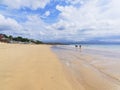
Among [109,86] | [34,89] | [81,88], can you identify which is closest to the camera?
[34,89]

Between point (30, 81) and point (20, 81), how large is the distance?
1.18 feet

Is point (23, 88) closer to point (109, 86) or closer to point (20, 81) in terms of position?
point (20, 81)

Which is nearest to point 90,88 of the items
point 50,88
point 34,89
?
point 50,88

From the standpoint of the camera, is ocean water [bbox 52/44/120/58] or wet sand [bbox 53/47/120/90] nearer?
wet sand [bbox 53/47/120/90]

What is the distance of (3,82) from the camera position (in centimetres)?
603

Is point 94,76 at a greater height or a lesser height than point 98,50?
greater

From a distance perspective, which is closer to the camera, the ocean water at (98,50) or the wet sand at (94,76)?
the wet sand at (94,76)

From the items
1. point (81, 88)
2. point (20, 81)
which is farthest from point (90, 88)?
point (20, 81)

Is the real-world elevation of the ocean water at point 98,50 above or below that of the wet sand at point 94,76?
below

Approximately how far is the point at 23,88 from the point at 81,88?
191 cm

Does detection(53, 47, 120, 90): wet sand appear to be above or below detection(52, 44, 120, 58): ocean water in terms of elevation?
above

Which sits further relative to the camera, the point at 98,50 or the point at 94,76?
the point at 98,50

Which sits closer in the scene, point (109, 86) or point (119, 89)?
point (119, 89)

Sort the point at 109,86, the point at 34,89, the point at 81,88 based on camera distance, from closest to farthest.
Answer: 1. the point at 34,89
2. the point at 81,88
3. the point at 109,86
